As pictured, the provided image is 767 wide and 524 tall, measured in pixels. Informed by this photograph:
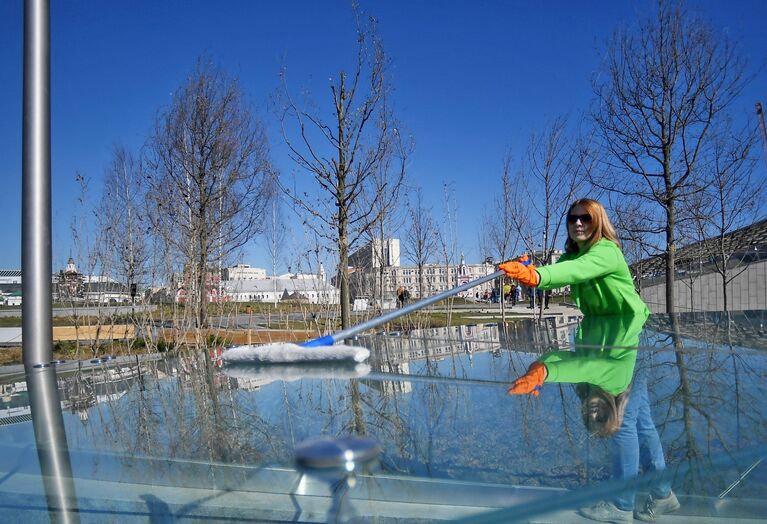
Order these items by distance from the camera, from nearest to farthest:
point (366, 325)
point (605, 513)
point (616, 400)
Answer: point (605, 513)
point (616, 400)
point (366, 325)

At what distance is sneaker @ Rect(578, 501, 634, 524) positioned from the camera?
0.88 m

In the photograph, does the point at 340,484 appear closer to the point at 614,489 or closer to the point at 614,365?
the point at 614,489

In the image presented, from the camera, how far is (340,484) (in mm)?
979

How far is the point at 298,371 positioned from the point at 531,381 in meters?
0.75

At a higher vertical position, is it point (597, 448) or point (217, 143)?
point (217, 143)

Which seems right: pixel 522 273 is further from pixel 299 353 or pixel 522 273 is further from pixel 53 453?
pixel 53 453

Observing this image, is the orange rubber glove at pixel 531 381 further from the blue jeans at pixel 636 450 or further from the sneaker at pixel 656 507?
the sneaker at pixel 656 507

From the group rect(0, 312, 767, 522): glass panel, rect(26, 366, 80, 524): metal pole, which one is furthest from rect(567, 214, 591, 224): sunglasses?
rect(26, 366, 80, 524): metal pole

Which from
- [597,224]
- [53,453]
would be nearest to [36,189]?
[53,453]

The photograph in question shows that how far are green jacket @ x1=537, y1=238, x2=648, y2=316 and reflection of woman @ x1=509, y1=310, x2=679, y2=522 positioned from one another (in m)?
0.21

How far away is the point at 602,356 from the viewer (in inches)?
83.4

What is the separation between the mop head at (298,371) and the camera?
1982 mm

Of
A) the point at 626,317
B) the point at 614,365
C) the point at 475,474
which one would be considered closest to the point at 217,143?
the point at 626,317

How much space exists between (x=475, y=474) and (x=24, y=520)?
73 centimetres
